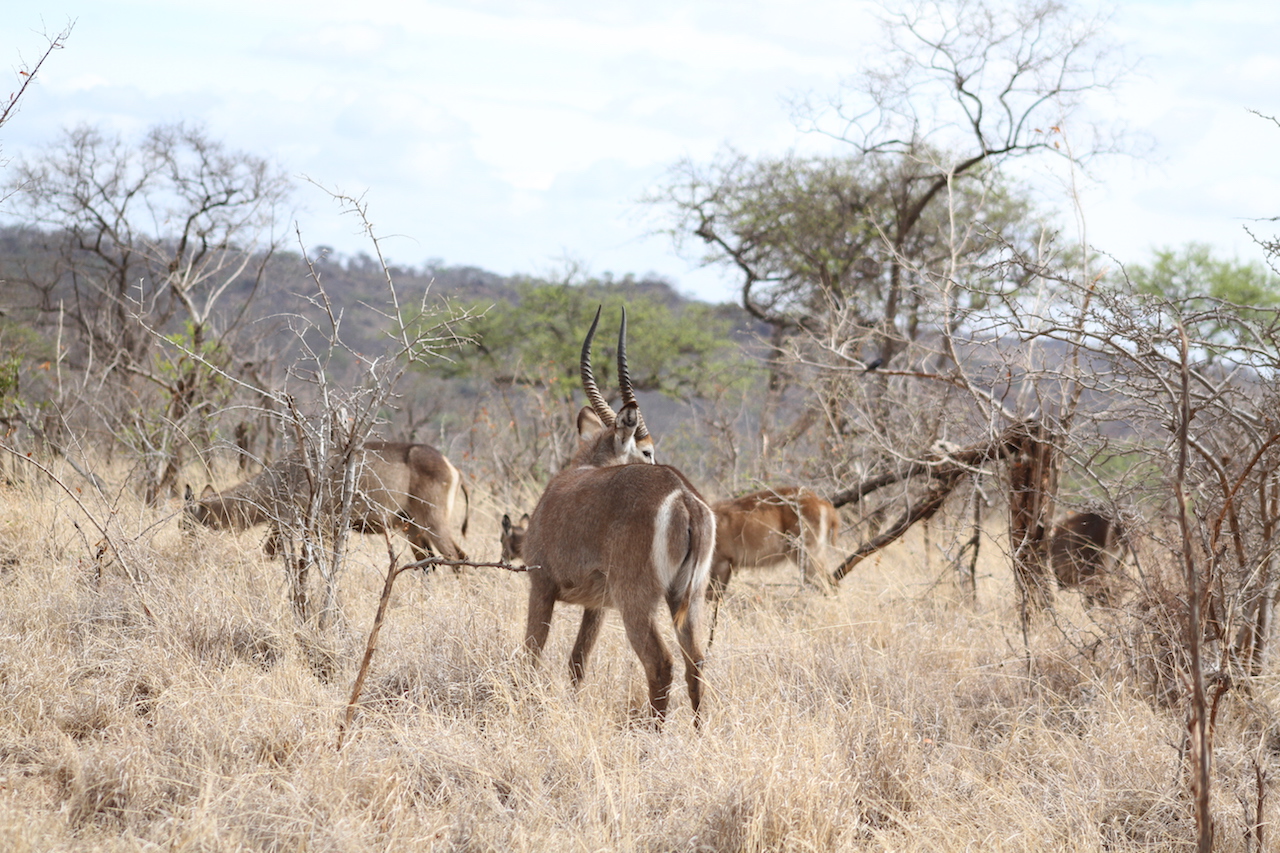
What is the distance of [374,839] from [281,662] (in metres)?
1.53

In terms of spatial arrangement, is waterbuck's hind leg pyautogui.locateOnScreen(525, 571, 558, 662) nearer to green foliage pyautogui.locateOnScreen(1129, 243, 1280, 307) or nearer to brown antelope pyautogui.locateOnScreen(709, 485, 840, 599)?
brown antelope pyautogui.locateOnScreen(709, 485, 840, 599)

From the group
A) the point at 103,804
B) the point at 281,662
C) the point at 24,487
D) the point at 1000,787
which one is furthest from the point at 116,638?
the point at 1000,787

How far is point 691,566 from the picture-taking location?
12.6 feet

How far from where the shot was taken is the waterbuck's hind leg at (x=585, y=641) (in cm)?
418

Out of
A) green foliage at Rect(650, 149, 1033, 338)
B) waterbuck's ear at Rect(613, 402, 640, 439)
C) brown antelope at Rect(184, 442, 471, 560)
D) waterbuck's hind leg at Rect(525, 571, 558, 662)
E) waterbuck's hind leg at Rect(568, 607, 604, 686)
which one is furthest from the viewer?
green foliage at Rect(650, 149, 1033, 338)

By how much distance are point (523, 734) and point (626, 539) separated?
79cm

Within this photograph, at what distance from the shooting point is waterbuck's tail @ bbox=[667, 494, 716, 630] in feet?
12.5

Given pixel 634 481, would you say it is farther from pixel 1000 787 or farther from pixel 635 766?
pixel 1000 787

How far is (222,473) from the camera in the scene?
857 centimetres

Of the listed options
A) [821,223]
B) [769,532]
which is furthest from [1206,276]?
[769,532]

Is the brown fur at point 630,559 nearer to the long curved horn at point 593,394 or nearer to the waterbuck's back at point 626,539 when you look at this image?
the waterbuck's back at point 626,539

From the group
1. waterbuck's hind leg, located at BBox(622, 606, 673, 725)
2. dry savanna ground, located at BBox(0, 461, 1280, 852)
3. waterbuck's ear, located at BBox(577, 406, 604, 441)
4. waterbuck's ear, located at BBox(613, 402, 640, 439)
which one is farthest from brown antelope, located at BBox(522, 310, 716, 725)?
waterbuck's ear, located at BBox(577, 406, 604, 441)

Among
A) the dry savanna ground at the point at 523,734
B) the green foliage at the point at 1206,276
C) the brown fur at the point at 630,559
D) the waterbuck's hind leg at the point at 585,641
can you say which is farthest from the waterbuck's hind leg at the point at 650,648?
the green foliage at the point at 1206,276

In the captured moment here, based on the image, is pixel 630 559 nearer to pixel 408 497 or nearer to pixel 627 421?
pixel 627 421
